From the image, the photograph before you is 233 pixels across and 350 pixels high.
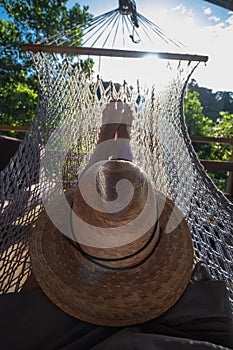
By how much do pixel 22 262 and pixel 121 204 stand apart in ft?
1.31

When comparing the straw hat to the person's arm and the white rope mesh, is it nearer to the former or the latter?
the white rope mesh

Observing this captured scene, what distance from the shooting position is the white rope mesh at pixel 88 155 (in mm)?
787

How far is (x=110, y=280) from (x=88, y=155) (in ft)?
3.78

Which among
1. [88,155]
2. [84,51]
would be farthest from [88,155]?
[84,51]

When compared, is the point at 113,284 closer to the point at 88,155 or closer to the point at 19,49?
the point at 88,155

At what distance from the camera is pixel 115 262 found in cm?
52

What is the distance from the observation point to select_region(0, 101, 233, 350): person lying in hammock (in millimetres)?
465

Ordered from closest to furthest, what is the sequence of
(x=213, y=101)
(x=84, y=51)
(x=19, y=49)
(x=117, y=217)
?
(x=117, y=217), (x=84, y=51), (x=19, y=49), (x=213, y=101)

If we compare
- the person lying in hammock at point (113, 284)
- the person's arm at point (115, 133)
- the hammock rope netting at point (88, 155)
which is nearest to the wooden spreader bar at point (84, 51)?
the hammock rope netting at point (88, 155)

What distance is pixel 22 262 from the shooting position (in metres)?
0.73

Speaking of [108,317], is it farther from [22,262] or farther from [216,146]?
[216,146]

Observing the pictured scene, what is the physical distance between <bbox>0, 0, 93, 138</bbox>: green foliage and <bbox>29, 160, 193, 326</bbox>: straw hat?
494 centimetres

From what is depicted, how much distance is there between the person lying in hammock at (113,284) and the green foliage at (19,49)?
16.2ft

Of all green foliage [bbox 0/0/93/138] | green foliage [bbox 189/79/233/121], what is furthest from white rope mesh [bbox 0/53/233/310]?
green foliage [bbox 189/79/233/121]
